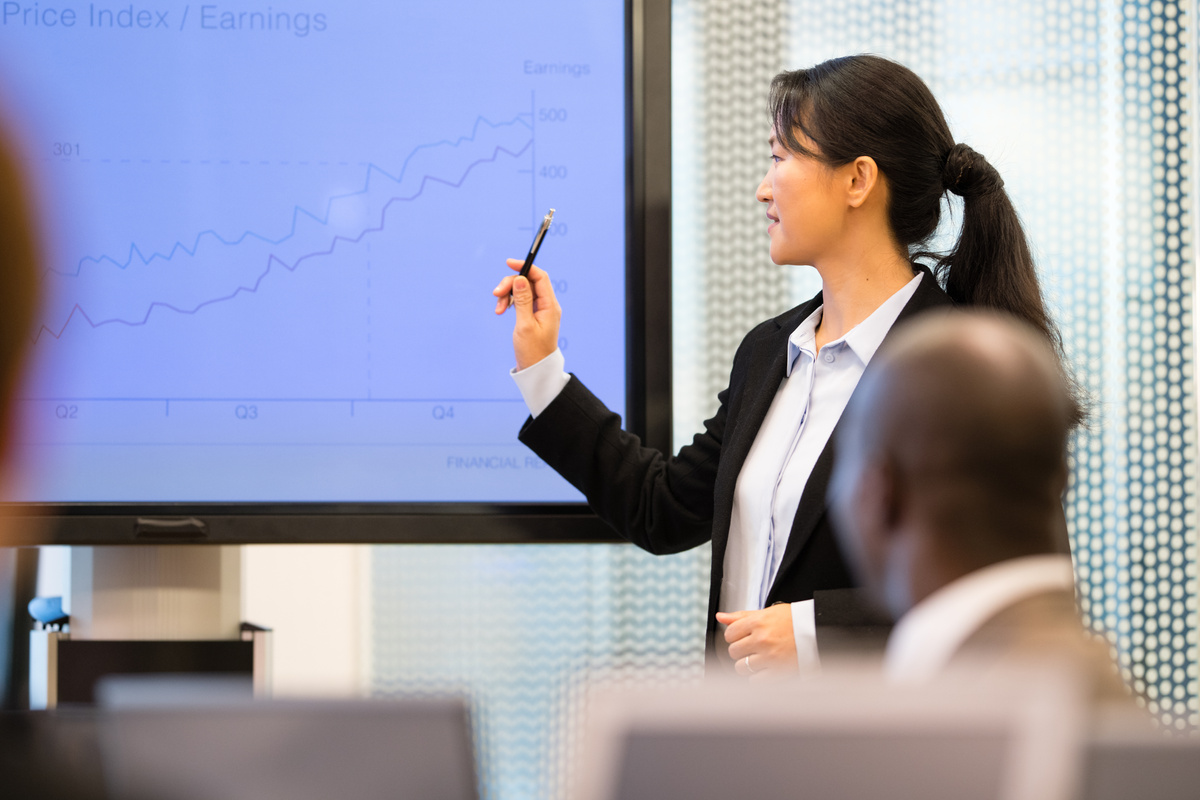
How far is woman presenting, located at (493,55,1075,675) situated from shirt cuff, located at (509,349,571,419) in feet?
0.94

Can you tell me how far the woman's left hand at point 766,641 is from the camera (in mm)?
1253

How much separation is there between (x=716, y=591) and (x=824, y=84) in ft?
2.53

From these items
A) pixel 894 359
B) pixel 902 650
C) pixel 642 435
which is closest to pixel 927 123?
pixel 642 435

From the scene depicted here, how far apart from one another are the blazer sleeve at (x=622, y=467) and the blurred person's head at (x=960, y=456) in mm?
815

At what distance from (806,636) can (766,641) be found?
0.17ft

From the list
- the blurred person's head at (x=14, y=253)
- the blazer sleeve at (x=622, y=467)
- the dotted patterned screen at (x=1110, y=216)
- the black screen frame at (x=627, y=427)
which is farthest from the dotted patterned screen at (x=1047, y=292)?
the blurred person's head at (x=14, y=253)

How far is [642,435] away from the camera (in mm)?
1660

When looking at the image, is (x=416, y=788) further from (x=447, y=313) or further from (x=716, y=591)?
(x=447, y=313)

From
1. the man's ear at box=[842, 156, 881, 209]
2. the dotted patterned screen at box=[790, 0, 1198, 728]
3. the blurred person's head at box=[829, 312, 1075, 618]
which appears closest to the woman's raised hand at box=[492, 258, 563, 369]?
the man's ear at box=[842, 156, 881, 209]

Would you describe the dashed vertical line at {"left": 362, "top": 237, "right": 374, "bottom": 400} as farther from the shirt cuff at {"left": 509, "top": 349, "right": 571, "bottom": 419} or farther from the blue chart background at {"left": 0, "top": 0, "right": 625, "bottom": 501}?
the shirt cuff at {"left": 509, "top": 349, "right": 571, "bottom": 419}

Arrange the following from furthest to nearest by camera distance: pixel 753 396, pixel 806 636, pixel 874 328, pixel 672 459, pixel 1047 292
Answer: pixel 1047 292 → pixel 672 459 → pixel 753 396 → pixel 874 328 → pixel 806 636

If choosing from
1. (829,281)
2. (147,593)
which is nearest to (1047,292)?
(829,281)

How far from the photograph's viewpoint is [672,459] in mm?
1597

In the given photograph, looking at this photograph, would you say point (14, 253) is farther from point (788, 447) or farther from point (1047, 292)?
point (1047, 292)
